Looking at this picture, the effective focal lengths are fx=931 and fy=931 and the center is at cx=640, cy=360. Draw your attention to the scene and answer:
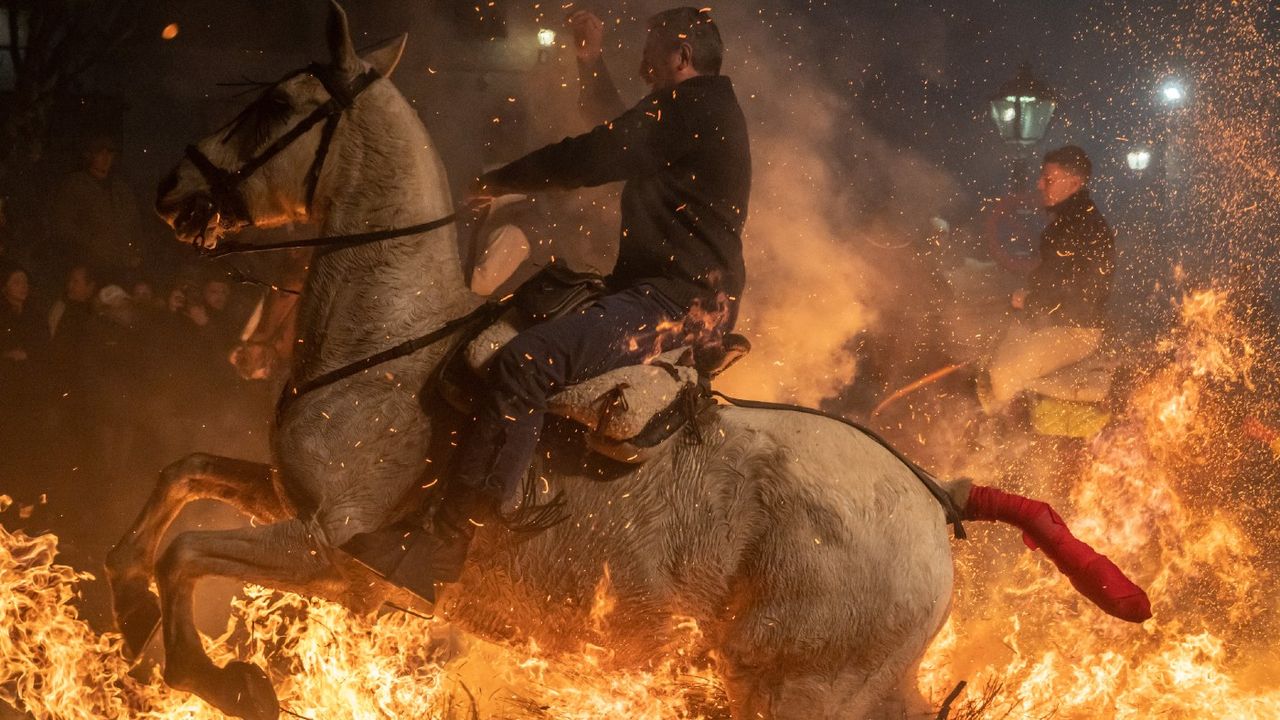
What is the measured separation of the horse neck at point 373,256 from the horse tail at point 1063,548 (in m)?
2.27

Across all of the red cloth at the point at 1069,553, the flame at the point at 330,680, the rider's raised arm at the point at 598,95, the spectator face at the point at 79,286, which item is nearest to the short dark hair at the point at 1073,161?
the rider's raised arm at the point at 598,95

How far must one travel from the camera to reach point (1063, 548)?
360 cm

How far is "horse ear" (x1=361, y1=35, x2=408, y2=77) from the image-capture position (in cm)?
387

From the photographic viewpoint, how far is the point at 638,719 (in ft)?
13.9

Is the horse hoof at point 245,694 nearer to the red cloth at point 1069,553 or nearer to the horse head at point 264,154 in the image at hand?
the horse head at point 264,154

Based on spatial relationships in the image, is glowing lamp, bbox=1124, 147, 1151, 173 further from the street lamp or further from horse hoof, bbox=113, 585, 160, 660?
horse hoof, bbox=113, 585, 160, 660

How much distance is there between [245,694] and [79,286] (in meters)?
4.30

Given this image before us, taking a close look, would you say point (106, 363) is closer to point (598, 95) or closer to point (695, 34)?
point (598, 95)

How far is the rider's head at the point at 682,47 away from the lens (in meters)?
4.28

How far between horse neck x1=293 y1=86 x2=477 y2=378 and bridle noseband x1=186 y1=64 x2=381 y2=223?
0.05 m

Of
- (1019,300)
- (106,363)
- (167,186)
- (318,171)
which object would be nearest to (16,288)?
(106,363)

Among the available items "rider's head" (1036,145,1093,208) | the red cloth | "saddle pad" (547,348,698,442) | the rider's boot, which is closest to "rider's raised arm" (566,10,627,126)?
"saddle pad" (547,348,698,442)

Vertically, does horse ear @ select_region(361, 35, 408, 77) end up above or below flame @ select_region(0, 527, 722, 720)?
above

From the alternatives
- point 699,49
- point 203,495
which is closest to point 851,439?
point 699,49
